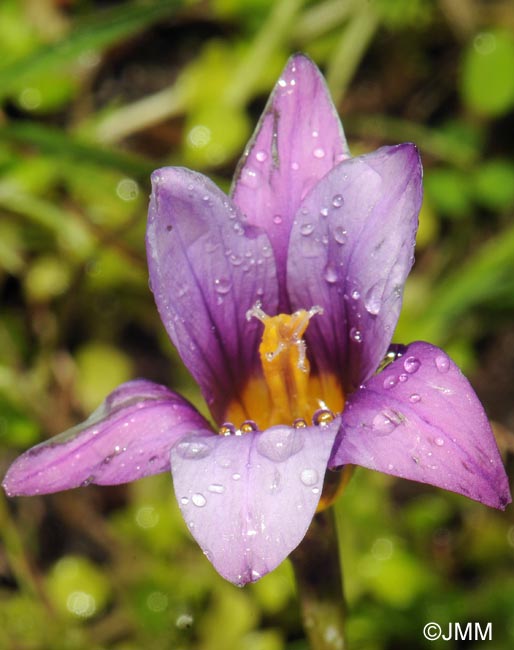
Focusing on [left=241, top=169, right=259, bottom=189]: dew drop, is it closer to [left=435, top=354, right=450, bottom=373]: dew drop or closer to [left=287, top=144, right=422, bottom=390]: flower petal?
[left=287, top=144, right=422, bottom=390]: flower petal

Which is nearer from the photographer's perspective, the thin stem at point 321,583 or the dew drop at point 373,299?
the dew drop at point 373,299

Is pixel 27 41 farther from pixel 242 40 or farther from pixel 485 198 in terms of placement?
pixel 485 198

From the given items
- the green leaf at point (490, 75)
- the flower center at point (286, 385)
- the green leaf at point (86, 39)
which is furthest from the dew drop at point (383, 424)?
the green leaf at point (490, 75)

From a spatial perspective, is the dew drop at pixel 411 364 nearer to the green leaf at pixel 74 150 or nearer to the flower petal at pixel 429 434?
the flower petal at pixel 429 434

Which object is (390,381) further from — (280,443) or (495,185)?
(495,185)

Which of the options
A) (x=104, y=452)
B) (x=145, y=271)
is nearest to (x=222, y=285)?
(x=104, y=452)

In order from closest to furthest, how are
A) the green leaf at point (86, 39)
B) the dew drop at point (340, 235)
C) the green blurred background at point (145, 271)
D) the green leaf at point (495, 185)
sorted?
1. the dew drop at point (340, 235)
2. the green leaf at point (86, 39)
3. the green blurred background at point (145, 271)
4. the green leaf at point (495, 185)
